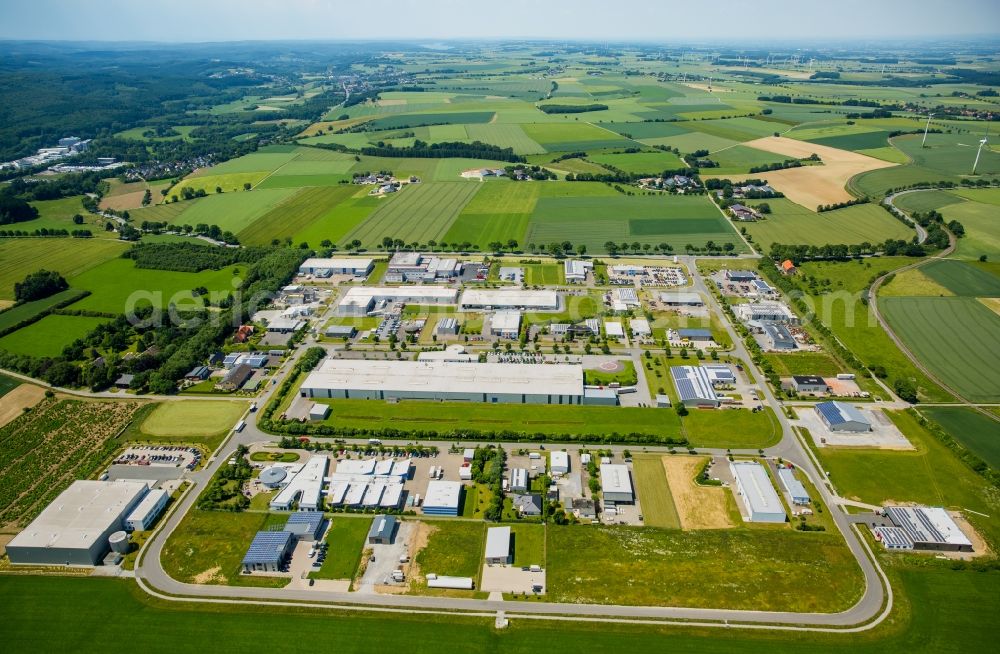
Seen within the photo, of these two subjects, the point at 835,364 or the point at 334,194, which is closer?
the point at 835,364

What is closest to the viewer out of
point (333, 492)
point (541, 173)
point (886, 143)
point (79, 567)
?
point (79, 567)

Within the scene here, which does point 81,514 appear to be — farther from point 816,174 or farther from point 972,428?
point 816,174

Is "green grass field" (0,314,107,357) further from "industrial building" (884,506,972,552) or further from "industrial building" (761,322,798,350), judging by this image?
"industrial building" (884,506,972,552)

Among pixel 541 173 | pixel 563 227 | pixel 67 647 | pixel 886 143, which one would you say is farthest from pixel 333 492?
pixel 886 143

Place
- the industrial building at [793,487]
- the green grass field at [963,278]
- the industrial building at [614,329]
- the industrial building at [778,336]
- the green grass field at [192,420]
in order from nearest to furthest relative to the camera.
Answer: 1. the industrial building at [793,487]
2. the green grass field at [192,420]
3. the industrial building at [778,336]
4. the industrial building at [614,329]
5. the green grass field at [963,278]

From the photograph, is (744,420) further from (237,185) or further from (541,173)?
(237,185)

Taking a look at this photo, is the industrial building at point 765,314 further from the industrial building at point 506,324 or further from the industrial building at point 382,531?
the industrial building at point 382,531

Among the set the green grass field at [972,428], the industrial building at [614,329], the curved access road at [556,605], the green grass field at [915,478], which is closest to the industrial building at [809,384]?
the green grass field at [915,478]
